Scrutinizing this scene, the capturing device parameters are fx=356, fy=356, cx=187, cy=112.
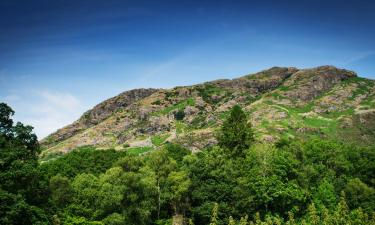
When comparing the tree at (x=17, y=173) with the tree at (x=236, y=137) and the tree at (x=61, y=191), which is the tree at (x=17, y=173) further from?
the tree at (x=236, y=137)

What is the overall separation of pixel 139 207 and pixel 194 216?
14.8m

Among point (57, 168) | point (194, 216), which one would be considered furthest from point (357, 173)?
point (57, 168)

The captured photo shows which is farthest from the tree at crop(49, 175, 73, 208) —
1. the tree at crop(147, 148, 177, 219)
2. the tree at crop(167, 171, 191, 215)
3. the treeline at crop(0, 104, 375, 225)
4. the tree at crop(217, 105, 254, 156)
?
the tree at crop(217, 105, 254, 156)

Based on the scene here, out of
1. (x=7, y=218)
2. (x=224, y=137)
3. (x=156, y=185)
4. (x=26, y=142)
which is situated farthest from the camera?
(x=224, y=137)

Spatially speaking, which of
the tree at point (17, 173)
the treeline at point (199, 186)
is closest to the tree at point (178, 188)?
the treeline at point (199, 186)

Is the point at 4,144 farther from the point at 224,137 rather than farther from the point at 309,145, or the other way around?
the point at 309,145

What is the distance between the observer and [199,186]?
274 ft

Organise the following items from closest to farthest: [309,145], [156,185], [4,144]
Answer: [4,144]
[156,185]
[309,145]

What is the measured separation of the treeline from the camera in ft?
180

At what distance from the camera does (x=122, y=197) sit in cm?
7081

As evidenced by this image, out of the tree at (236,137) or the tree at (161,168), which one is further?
the tree at (236,137)

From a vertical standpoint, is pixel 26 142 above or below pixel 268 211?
above

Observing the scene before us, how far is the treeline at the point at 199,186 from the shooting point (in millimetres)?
54938

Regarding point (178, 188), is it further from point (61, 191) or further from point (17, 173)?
point (17, 173)
